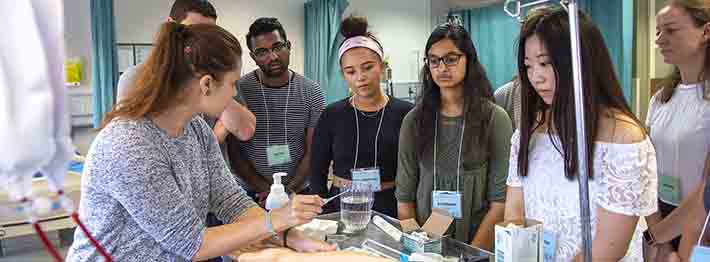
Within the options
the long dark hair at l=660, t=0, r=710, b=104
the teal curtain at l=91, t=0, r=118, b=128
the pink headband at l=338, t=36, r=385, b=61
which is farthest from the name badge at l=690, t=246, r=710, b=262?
the teal curtain at l=91, t=0, r=118, b=128

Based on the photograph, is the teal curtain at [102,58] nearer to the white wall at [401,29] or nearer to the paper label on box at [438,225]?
the white wall at [401,29]

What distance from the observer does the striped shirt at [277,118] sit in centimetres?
245

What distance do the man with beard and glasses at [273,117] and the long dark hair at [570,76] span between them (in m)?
1.36

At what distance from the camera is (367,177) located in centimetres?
189

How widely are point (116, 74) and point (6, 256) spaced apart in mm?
1438

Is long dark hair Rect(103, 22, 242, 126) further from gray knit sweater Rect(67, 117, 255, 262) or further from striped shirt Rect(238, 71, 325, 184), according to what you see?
striped shirt Rect(238, 71, 325, 184)

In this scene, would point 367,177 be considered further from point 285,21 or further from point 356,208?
point 285,21

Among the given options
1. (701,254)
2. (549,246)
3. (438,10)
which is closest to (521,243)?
(549,246)

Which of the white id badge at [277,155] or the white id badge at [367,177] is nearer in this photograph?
the white id badge at [367,177]

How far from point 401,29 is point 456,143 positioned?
392 cm

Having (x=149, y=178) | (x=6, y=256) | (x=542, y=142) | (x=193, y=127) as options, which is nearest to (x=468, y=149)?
(x=542, y=142)

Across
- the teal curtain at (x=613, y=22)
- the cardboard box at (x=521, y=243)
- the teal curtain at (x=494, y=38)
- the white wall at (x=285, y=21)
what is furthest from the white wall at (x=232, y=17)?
the cardboard box at (x=521, y=243)

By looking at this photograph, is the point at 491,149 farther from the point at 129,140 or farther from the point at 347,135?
the point at 129,140

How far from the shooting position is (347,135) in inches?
83.0
